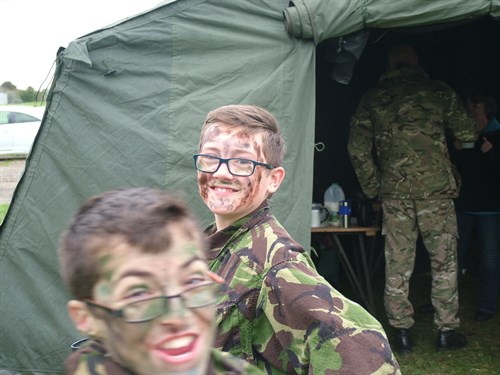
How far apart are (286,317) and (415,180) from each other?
9.81 feet

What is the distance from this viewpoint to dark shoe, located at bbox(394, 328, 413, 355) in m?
4.30

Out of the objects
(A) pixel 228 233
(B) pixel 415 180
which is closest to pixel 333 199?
(B) pixel 415 180

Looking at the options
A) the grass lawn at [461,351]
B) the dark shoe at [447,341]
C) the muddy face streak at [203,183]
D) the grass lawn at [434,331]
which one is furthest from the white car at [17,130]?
the muddy face streak at [203,183]

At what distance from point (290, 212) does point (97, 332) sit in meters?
2.63

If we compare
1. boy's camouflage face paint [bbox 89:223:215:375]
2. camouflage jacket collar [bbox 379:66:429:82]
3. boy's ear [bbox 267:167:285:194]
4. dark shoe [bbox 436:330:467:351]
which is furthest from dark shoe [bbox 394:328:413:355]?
boy's camouflage face paint [bbox 89:223:215:375]

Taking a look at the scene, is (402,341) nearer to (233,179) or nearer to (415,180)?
(415,180)

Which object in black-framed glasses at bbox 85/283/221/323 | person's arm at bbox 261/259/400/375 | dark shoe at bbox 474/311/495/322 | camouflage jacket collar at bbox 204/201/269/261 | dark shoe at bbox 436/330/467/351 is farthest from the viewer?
dark shoe at bbox 474/311/495/322

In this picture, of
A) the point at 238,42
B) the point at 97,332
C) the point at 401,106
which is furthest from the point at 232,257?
the point at 401,106

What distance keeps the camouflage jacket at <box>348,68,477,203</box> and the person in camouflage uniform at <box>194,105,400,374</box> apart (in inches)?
104

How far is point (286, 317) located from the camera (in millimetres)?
1407

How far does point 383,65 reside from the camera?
6062mm

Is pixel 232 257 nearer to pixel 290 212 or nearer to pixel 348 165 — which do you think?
pixel 290 212

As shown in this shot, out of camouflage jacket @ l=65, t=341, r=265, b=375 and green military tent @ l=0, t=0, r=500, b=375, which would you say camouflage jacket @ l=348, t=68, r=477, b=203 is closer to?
green military tent @ l=0, t=0, r=500, b=375

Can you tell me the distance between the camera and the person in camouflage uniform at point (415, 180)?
4.21m
